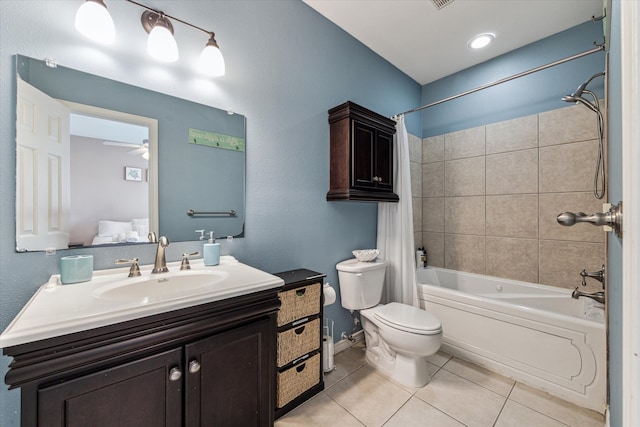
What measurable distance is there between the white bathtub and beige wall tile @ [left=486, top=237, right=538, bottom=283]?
0.07m

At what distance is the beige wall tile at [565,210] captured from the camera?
198cm

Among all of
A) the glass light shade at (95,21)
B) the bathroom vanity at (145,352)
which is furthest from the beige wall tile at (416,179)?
the glass light shade at (95,21)

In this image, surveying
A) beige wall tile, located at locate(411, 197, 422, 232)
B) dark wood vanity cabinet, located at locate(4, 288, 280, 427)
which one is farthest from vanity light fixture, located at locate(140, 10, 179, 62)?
beige wall tile, located at locate(411, 197, 422, 232)

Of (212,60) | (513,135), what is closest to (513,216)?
(513,135)

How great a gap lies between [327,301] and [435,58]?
250 cm

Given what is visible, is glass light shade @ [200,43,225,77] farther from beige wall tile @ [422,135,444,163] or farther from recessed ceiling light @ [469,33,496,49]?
beige wall tile @ [422,135,444,163]

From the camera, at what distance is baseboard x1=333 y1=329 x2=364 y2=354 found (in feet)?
7.00

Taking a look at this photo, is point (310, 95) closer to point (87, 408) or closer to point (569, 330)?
point (87, 408)

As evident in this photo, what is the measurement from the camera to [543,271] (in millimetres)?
2186

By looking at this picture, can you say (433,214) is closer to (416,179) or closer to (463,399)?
(416,179)

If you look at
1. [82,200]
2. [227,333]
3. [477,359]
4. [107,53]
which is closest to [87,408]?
[227,333]

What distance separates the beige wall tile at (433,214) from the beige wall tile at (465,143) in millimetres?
486

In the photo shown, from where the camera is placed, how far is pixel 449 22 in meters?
2.06

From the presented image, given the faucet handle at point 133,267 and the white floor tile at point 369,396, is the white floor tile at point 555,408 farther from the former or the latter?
the faucet handle at point 133,267
